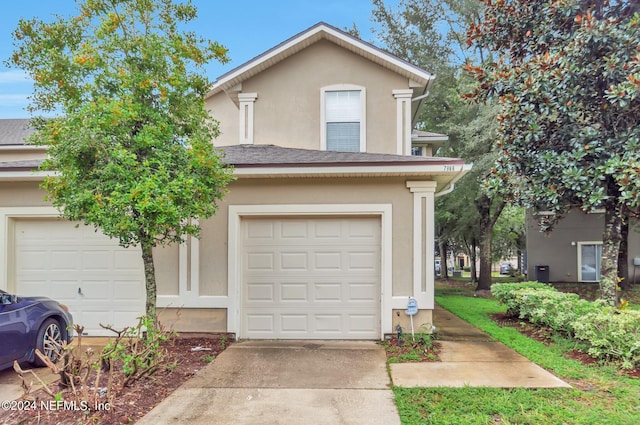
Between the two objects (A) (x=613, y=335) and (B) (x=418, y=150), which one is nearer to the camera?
(A) (x=613, y=335)

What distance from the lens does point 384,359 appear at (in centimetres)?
596

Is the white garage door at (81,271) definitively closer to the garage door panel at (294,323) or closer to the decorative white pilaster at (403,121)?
the garage door panel at (294,323)

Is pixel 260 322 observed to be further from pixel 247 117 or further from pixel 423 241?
pixel 247 117

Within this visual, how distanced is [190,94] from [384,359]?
4843 mm

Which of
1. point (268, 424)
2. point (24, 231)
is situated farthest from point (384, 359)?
point (24, 231)

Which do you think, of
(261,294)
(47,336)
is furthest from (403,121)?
(47,336)

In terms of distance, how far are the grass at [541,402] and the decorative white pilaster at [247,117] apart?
6354mm

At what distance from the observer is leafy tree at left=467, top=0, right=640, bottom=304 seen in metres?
6.32

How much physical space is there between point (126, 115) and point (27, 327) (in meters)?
3.17

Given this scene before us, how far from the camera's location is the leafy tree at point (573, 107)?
249 inches

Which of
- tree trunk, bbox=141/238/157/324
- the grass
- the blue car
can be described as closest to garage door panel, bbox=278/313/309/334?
tree trunk, bbox=141/238/157/324

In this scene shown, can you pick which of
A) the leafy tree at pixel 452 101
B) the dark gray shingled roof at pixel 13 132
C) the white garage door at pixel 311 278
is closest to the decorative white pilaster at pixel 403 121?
the white garage door at pixel 311 278

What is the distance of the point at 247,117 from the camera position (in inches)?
360

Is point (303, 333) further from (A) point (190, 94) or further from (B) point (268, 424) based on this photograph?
(A) point (190, 94)
